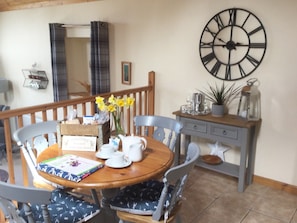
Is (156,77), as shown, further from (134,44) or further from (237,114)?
(237,114)

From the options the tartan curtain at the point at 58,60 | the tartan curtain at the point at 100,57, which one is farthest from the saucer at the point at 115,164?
the tartan curtain at the point at 58,60

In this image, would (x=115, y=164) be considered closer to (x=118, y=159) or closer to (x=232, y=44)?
(x=118, y=159)

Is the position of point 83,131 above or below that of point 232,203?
above

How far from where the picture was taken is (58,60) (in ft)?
15.0

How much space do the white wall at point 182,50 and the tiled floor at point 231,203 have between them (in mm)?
274

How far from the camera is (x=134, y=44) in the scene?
391 centimetres

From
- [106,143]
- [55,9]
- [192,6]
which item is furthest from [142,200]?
[55,9]

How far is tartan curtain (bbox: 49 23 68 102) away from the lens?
4488 mm

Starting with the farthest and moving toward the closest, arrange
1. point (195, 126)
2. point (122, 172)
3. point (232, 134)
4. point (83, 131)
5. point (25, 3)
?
point (25, 3)
point (195, 126)
point (232, 134)
point (83, 131)
point (122, 172)

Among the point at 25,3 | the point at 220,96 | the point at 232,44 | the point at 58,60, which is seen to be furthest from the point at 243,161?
the point at 25,3

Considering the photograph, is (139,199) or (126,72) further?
(126,72)

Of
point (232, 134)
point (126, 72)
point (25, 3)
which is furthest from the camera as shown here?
point (25, 3)

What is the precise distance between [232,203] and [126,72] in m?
2.30

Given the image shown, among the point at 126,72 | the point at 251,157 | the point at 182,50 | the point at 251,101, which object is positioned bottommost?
the point at 251,157
